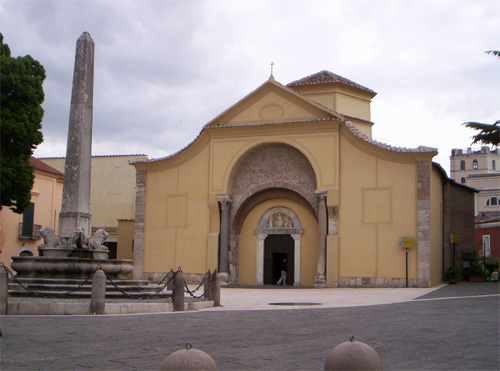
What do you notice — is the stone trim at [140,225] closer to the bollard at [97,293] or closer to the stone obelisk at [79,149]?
the stone obelisk at [79,149]

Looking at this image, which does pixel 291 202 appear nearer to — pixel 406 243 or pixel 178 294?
pixel 406 243

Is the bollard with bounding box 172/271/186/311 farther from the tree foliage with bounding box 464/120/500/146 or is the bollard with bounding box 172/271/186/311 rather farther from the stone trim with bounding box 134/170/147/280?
the stone trim with bounding box 134/170/147/280

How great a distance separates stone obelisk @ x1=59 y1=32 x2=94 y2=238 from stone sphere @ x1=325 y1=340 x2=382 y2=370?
37.4 ft

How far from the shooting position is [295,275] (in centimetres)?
2908

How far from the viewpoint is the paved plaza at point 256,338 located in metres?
7.21

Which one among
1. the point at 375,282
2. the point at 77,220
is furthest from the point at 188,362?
the point at 375,282

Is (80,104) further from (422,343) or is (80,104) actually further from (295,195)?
(295,195)

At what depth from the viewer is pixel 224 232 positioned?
2903cm

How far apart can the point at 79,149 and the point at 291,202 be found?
15.5 m

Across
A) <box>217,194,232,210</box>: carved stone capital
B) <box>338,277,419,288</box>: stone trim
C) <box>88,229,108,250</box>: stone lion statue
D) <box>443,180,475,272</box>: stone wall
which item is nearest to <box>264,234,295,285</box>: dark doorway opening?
<box>217,194,232,210</box>: carved stone capital

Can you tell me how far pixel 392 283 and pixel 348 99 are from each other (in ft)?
35.3

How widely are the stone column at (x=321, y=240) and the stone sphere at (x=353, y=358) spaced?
22.5 metres

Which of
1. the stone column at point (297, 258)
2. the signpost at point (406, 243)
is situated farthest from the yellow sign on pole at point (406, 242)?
the stone column at point (297, 258)

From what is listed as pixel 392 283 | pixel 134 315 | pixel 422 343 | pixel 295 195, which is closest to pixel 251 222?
pixel 295 195
